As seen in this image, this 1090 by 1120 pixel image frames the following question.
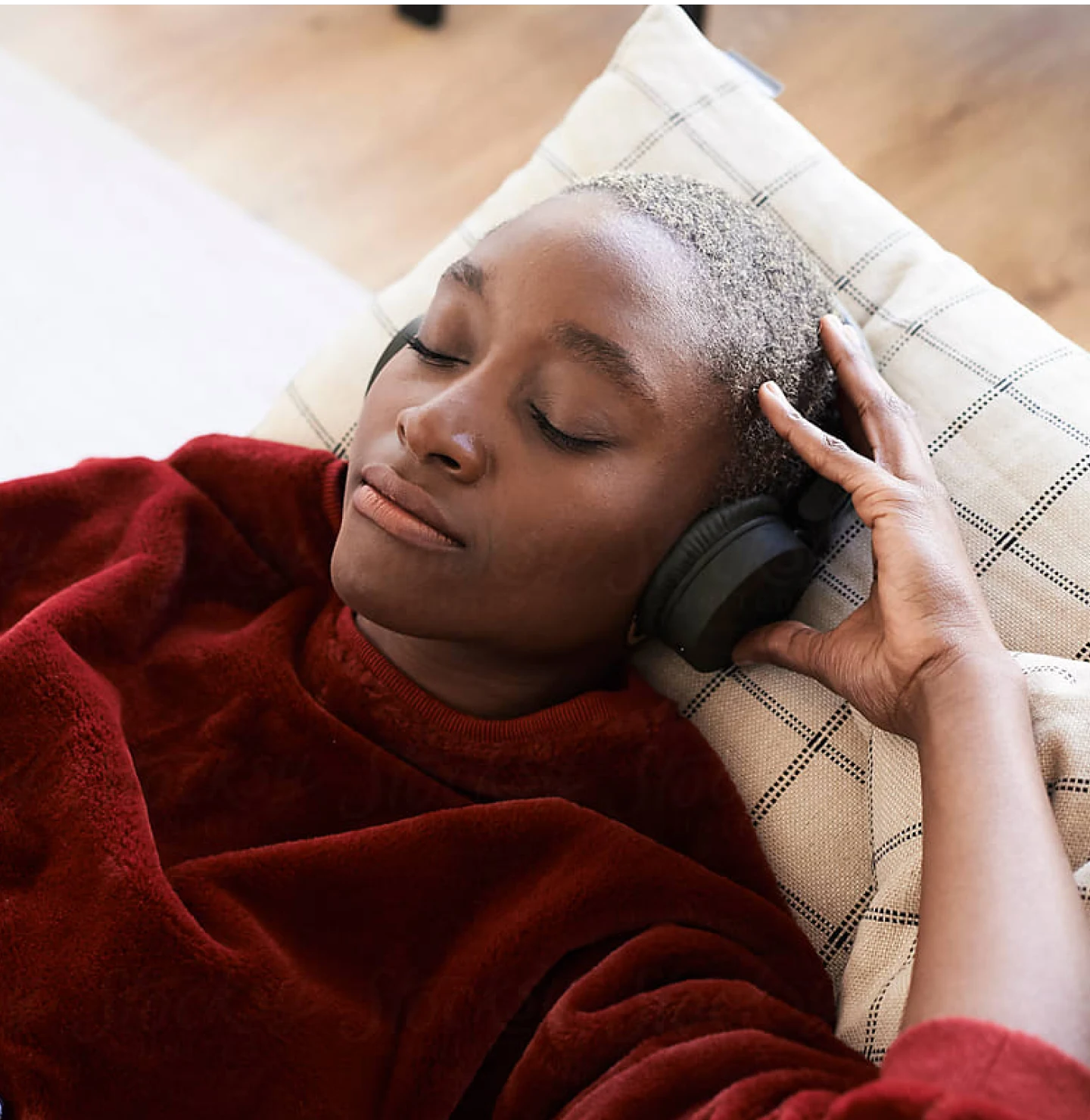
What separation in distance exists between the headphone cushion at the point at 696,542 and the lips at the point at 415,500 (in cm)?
16

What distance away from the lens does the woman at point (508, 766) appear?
871 mm

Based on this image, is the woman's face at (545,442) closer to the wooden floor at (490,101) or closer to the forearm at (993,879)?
the forearm at (993,879)

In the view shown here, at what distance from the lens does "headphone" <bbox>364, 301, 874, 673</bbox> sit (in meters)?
0.98

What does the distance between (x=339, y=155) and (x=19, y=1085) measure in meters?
1.71

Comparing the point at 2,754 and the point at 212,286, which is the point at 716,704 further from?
the point at 212,286

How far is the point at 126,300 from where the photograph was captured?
6.00 feet

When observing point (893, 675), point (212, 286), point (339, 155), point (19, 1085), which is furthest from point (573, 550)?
point (339, 155)

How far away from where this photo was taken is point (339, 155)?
221cm

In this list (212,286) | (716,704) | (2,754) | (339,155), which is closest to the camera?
(2,754)

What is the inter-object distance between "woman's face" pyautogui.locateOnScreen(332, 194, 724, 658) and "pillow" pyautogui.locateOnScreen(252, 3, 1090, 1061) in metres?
0.19

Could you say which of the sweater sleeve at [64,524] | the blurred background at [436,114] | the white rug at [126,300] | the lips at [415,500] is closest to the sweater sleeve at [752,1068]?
the lips at [415,500]

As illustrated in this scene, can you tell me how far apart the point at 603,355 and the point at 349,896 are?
1.49 feet

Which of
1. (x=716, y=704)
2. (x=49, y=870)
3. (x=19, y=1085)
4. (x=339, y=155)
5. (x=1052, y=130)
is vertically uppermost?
(x=1052, y=130)

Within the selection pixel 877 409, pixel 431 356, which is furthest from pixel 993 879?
pixel 431 356
